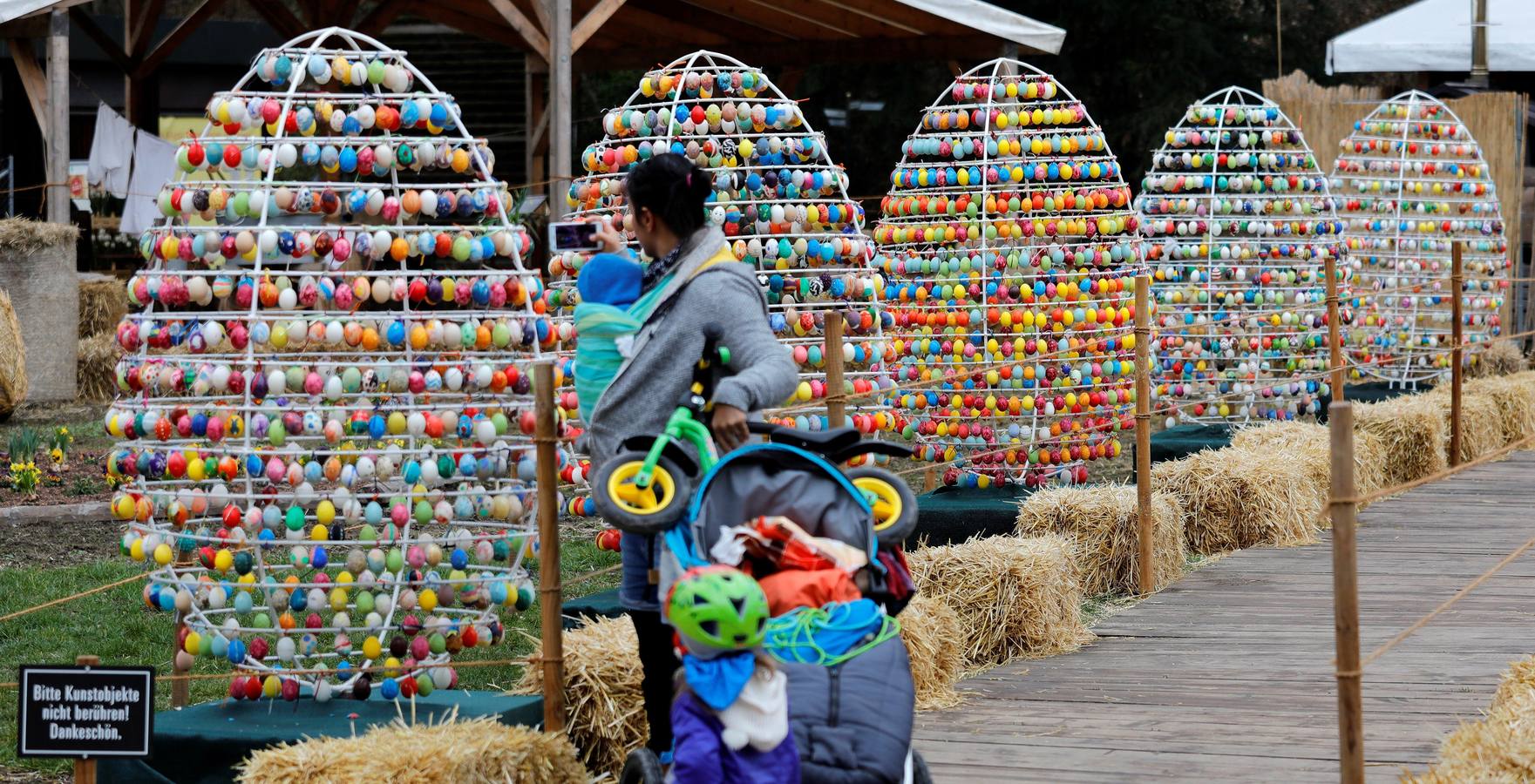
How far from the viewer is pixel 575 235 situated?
448cm

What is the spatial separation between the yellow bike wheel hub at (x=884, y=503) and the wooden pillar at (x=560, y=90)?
1005 cm

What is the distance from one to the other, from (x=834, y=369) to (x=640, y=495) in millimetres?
2310

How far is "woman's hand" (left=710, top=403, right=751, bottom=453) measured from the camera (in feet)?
13.6

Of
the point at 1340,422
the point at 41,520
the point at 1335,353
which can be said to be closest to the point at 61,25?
the point at 41,520

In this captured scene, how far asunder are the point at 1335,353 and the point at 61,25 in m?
10.1

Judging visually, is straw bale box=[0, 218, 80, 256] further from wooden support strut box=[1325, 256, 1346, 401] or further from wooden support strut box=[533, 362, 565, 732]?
wooden support strut box=[533, 362, 565, 732]

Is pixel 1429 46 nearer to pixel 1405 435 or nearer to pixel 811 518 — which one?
pixel 1405 435

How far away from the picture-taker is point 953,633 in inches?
244

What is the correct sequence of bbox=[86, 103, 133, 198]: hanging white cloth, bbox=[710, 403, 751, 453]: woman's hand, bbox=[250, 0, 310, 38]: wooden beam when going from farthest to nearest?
bbox=[250, 0, 310, 38]: wooden beam < bbox=[86, 103, 133, 198]: hanging white cloth < bbox=[710, 403, 751, 453]: woman's hand

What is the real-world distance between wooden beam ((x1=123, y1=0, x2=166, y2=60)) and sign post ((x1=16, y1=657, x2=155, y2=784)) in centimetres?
1460

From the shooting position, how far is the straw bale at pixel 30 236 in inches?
540

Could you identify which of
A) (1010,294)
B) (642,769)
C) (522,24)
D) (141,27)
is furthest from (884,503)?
(141,27)

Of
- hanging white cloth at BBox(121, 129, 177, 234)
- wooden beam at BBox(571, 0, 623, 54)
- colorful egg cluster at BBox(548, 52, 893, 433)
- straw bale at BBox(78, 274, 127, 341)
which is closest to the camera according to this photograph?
colorful egg cluster at BBox(548, 52, 893, 433)

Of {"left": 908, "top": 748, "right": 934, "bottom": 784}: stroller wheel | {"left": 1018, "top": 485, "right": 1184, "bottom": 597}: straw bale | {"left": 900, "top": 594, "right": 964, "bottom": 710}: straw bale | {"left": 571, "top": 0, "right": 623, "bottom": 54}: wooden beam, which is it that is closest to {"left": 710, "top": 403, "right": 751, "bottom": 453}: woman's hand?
{"left": 908, "top": 748, "right": 934, "bottom": 784}: stroller wheel
